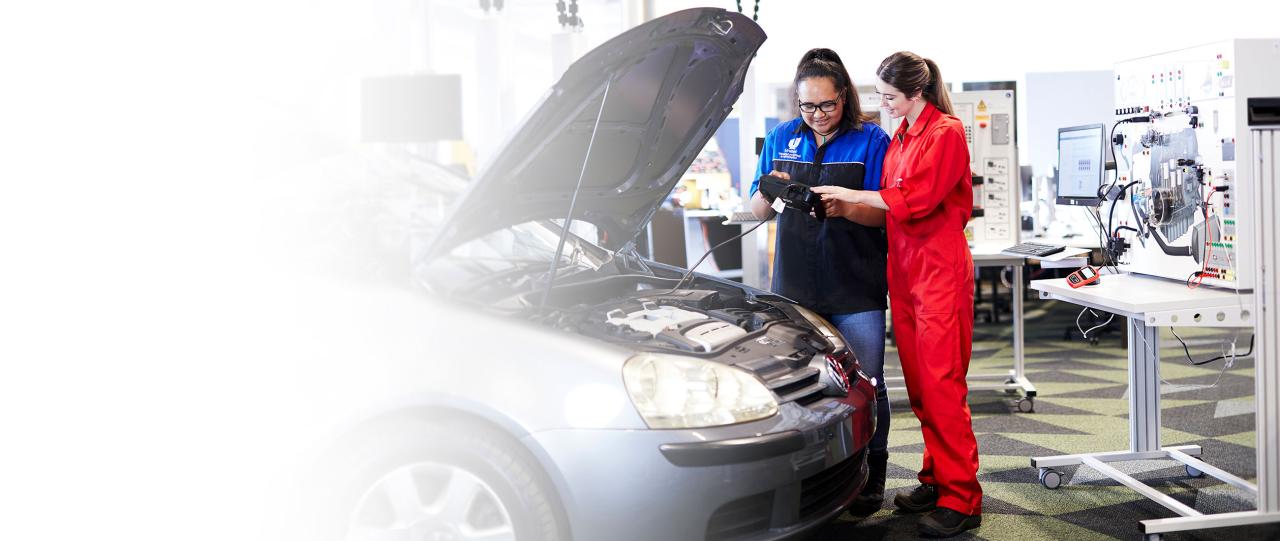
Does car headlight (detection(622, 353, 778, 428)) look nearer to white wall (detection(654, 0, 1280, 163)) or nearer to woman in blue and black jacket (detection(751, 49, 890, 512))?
woman in blue and black jacket (detection(751, 49, 890, 512))

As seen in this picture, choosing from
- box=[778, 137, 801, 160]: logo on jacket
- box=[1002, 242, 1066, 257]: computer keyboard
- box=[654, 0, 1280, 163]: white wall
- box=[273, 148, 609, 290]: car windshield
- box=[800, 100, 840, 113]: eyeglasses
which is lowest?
box=[1002, 242, 1066, 257]: computer keyboard

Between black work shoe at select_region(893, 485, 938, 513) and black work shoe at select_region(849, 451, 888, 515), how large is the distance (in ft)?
0.21

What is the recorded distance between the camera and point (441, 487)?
1868mm

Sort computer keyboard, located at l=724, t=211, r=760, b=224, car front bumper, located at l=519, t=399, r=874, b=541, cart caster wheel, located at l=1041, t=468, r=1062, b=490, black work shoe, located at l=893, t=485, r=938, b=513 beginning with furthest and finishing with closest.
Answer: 1. computer keyboard, located at l=724, t=211, r=760, b=224
2. cart caster wheel, located at l=1041, t=468, r=1062, b=490
3. black work shoe, located at l=893, t=485, r=938, b=513
4. car front bumper, located at l=519, t=399, r=874, b=541

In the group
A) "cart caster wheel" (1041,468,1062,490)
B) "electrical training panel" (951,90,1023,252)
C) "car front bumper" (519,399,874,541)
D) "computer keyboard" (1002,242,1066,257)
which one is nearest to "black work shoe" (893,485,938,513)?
"cart caster wheel" (1041,468,1062,490)

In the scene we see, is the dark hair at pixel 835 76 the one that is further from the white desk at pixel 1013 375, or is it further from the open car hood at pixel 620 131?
the white desk at pixel 1013 375

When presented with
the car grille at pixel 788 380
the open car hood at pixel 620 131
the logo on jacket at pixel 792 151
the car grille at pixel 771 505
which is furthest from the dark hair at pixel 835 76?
the car grille at pixel 771 505

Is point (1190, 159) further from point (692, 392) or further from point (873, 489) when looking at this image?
point (692, 392)

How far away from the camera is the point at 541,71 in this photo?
486cm

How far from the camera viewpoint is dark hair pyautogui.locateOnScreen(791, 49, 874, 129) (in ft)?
8.73

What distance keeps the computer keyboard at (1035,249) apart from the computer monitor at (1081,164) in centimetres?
18

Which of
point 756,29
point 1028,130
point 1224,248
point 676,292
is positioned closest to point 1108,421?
point 1224,248

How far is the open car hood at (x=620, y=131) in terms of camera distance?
208 centimetres

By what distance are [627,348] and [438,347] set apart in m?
0.36
